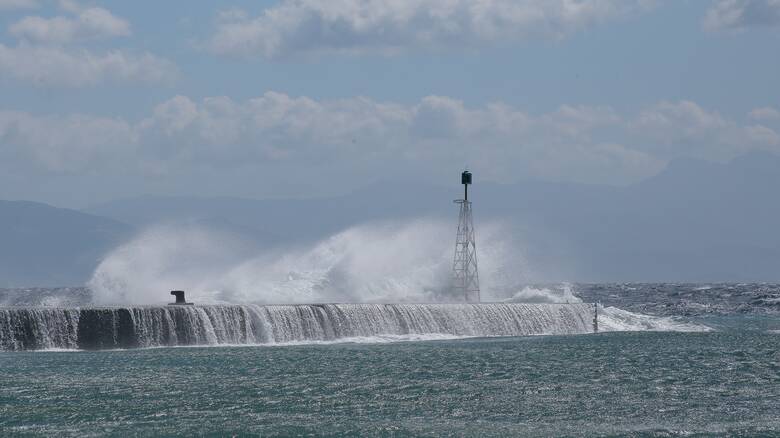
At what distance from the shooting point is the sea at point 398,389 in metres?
27.8

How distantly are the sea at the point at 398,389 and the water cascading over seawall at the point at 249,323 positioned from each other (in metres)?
0.85

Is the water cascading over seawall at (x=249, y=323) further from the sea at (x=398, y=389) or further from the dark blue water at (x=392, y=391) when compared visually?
the dark blue water at (x=392, y=391)

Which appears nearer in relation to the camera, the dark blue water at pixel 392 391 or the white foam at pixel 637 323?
the dark blue water at pixel 392 391

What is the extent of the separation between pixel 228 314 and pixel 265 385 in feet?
50.7

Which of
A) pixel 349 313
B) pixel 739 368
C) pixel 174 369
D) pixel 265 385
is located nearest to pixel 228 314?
pixel 349 313

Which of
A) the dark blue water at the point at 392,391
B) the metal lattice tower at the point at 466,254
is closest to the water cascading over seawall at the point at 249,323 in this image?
the dark blue water at the point at 392,391

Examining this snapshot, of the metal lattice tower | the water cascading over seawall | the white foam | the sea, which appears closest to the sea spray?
the metal lattice tower

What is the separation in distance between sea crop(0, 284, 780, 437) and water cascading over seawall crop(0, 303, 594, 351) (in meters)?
0.85

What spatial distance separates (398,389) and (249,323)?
17.3 metres

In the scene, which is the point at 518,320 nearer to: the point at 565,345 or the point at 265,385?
the point at 565,345

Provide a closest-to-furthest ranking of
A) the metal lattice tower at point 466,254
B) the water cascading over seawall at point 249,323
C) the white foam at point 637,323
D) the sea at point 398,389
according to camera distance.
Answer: the sea at point 398,389, the water cascading over seawall at point 249,323, the white foam at point 637,323, the metal lattice tower at point 466,254

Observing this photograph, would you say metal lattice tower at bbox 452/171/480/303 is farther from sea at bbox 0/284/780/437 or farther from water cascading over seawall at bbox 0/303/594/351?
sea at bbox 0/284/780/437

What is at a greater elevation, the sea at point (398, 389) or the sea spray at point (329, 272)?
the sea spray at point (329, 272)

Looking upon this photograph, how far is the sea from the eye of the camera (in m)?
27.8
